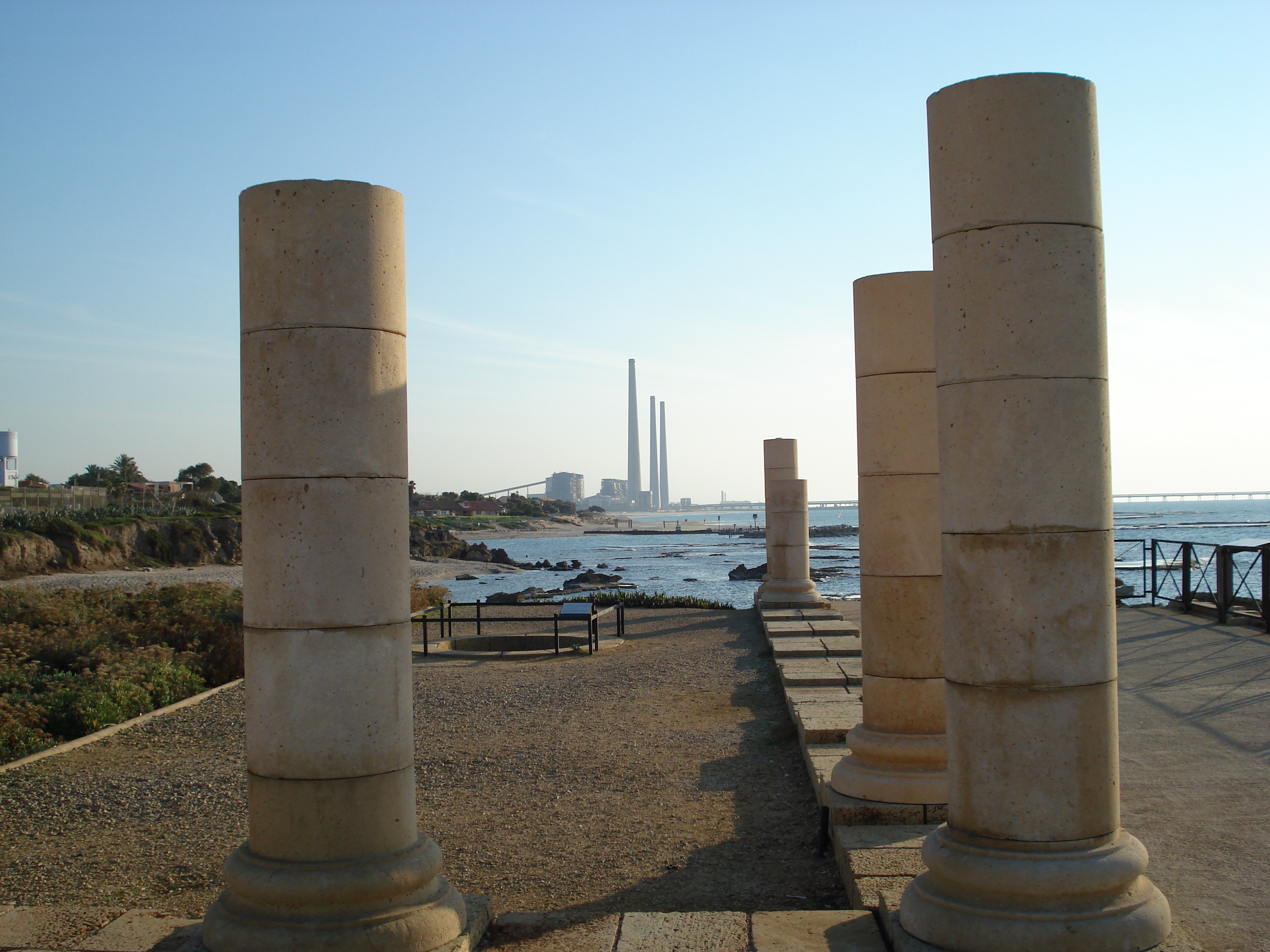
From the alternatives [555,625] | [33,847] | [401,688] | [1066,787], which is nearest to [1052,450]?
[1066,787]

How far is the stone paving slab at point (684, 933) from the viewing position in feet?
15.8

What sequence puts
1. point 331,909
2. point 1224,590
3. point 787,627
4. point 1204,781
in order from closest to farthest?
point 331,909
point 1204,781
point 1224,590
point 787,627

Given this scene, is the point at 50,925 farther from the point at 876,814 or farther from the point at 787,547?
the point at 787,547

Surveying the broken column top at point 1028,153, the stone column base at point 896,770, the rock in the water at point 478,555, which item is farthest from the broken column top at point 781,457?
the rock in the water at point 478,555

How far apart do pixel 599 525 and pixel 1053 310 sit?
18660 centimetres

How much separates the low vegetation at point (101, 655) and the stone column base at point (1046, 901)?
860cm

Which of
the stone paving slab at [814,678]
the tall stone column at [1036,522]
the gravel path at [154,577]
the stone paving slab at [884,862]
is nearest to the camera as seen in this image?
the tall stone column at [1036,522]

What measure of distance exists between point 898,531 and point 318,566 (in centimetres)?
402

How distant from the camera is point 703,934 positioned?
4.93m

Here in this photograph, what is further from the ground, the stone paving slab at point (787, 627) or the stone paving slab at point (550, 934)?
the stone paving slab at point (787, 627)

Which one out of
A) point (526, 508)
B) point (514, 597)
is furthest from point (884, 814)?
point (526, 508)

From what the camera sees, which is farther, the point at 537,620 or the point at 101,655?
the point at 537,620

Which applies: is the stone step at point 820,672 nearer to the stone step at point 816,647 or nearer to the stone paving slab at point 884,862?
the stone step at point 816,647

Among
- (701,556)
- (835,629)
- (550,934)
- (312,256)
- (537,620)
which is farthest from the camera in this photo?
(701,556)
